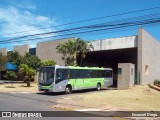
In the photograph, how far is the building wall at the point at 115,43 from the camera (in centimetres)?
4050

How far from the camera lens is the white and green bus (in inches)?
1118

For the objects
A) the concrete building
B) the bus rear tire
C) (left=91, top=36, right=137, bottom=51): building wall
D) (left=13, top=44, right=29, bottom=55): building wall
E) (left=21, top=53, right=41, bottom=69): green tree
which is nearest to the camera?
the bus rear tire

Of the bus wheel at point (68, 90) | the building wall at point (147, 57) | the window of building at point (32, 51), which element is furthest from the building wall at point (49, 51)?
the bus wheel at point (68, 90)

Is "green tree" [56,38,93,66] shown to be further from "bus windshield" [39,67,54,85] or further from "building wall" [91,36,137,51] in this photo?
"bus windshield" [39,67,54,85]

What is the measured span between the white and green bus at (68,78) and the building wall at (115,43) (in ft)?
22.7

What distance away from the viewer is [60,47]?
148 feet

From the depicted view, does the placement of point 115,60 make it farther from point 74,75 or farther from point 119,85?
point 74,75

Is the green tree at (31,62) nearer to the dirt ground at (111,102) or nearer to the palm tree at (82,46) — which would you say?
the palm tree at (82,46)

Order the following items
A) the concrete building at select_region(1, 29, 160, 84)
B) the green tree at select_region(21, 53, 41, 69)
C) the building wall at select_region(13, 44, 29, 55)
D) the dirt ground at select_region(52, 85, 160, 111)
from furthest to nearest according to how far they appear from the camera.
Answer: the building wall at select_region(13, 44, 29, 55) → the green tree at select_region(21, 53, 41, 69) → the concrete building at select_region(1, 29, 160, 84) → the dirt ground at select_region(52, 85, 160, 111)

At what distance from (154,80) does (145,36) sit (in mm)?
8069

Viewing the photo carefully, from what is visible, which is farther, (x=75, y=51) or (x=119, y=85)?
(x=75, y=51)

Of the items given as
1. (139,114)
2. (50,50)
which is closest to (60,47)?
(50,50)

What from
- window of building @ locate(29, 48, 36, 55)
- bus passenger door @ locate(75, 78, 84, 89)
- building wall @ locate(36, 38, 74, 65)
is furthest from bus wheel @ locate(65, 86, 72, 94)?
window of building @ locate(29, 48, 36, 55)

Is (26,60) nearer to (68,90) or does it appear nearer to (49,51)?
Result: (49,51)
